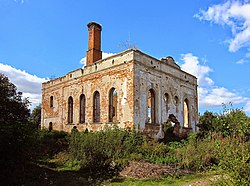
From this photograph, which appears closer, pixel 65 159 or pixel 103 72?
pixel 65 159

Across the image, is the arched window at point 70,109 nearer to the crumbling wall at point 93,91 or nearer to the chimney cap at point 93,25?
the crumbling wall at point 93,91

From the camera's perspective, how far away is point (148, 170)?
1296 cm

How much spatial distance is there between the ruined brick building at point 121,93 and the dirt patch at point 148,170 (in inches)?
218

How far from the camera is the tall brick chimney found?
80.3ft

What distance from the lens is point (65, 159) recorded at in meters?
16.7

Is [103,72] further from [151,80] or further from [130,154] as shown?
[130,154]

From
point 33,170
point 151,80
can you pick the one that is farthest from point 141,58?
point 33,170

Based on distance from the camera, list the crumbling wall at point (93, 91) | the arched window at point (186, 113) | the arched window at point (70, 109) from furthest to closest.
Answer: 1. the arched window at point (186, 113)
2. the arched window at point (70, 109)
3. the crumbling wall at point (93, 91)

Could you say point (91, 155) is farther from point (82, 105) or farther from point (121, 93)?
point (82, 105)

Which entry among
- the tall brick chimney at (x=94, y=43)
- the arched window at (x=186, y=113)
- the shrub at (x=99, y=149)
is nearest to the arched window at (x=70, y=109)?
the tall brick chimney at (x=94, y=43)

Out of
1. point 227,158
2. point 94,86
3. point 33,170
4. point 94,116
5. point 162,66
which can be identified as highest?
point 162,66

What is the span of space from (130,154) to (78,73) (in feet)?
38.6

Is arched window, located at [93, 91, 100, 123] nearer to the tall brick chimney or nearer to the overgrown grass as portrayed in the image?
the tall brick chimney

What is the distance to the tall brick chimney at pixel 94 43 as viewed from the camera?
80.3ft
